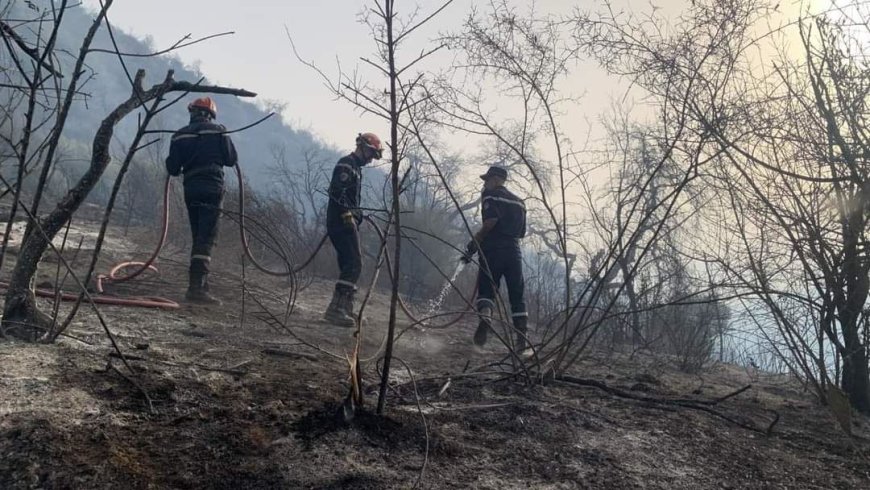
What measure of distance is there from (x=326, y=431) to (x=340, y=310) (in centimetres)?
313

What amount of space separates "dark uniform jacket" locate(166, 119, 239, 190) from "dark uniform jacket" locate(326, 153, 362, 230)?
2.98ft

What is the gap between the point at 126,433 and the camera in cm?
176

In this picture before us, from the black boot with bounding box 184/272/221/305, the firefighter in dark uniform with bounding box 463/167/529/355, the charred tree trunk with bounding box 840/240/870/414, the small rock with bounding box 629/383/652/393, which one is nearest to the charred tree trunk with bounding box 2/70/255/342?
the black boot with bounding box 184/272/221/305

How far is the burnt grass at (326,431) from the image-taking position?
162 centimetres

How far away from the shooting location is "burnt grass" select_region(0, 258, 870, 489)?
1.62 metres

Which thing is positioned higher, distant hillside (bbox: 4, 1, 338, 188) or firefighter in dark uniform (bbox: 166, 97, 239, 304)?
distant hillside (bbox: 4, 1, 338, 188)

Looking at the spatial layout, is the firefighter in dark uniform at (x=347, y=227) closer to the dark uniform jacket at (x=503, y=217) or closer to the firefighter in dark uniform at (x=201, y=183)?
the firefighter in dark uniform at (x=201, y=183)

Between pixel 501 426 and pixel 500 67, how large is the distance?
7.55 ft

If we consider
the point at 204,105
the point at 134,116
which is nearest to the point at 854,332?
the point at 204,105

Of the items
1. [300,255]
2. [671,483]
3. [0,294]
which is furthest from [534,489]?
[300,255]

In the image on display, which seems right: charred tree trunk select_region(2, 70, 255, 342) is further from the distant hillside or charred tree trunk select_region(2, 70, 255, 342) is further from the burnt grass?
the distant hillside

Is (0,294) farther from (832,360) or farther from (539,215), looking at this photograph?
(539,215)

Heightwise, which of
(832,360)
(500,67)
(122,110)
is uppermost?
(500,67)

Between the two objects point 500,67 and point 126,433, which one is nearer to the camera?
point 126,433
